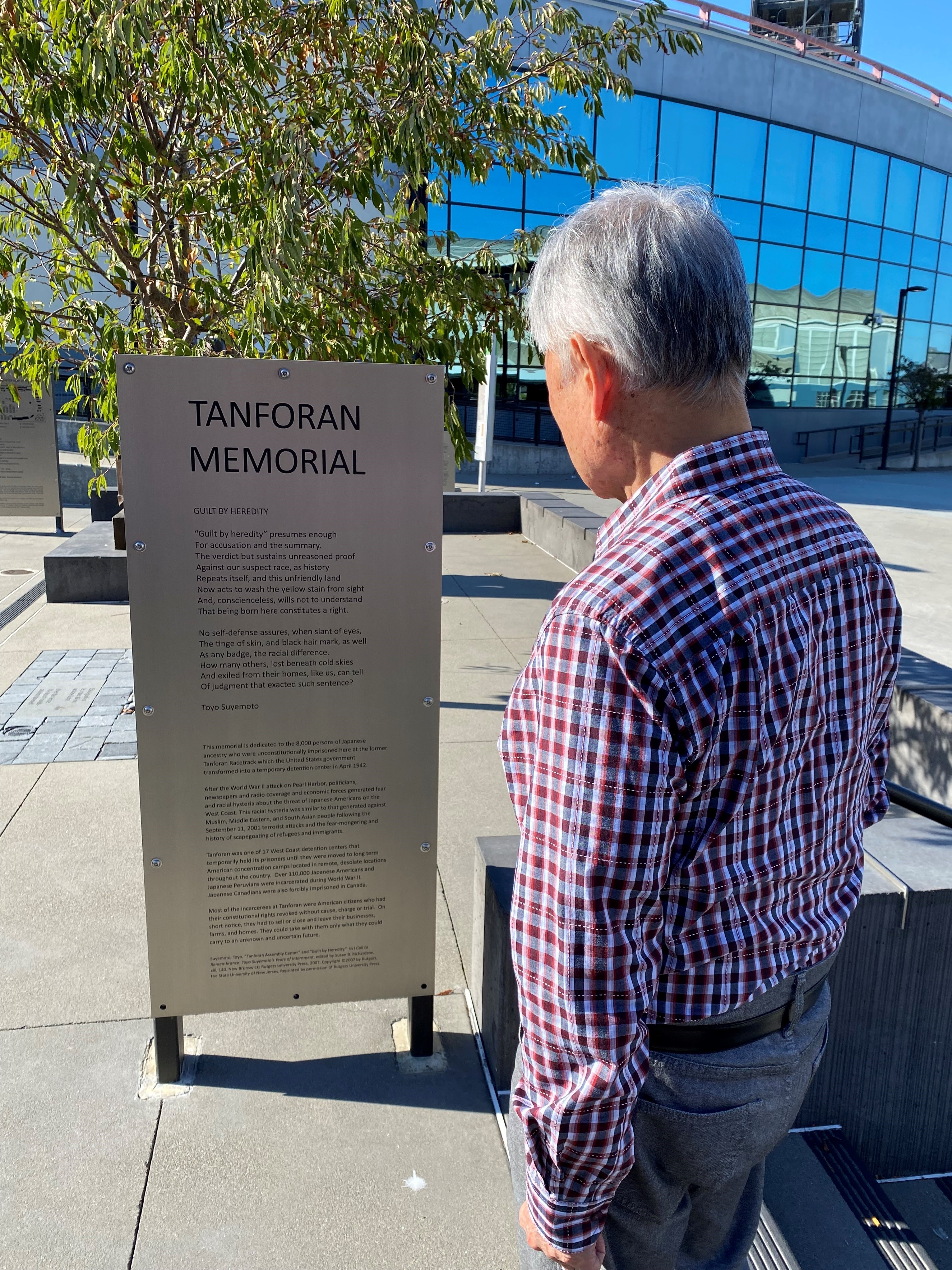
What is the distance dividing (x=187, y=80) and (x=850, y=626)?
418 cm

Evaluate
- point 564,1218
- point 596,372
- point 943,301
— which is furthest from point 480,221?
point 564,1218

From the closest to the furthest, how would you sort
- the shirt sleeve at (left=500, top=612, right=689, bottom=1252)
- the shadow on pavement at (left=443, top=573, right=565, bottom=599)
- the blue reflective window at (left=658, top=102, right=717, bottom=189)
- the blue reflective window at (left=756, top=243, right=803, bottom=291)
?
the shirt sleeve at (left=500, top=612, right=689, bottom=1252) → the shadow on pavement at (left=443, top=573, right=565, bottom=599) → the blue reflective window at (left=658, top=102, right=717, bottom=189) → the blue reflective window at (left=756, top=243, right=803, bottom=291)

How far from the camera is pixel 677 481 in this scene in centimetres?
121

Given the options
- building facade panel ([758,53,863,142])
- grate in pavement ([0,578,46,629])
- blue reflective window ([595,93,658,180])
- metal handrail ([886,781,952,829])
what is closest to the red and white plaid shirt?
metal handrail ([886,781,952,829])

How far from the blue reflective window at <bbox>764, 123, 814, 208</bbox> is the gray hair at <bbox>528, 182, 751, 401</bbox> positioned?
29.0 m

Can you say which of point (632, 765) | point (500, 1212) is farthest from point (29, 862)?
point (632, 765)

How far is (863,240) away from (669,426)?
33011 millimetres

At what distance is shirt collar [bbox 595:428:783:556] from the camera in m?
1.21

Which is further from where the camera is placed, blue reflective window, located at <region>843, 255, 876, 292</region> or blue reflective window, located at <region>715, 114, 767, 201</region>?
blue reflective window, located at <region>843, 255, 876, 292</region>

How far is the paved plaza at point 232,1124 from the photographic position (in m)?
2.18

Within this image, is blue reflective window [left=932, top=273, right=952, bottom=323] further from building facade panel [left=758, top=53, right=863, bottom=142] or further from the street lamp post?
building facade panel [left=758, top=53, right=863, bottom=142]

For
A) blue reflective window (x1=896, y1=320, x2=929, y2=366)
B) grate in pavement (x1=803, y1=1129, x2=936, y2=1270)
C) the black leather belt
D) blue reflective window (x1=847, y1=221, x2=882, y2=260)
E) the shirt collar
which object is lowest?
grate in pavement (x1=803, y1=1129, x2=936, y2=1270)

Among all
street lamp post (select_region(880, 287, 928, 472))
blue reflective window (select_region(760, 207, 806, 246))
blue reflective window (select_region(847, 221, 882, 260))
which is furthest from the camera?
blue reflective window (select_region(847, 221, 882, 260))

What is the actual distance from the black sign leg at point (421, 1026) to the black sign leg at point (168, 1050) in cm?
66
